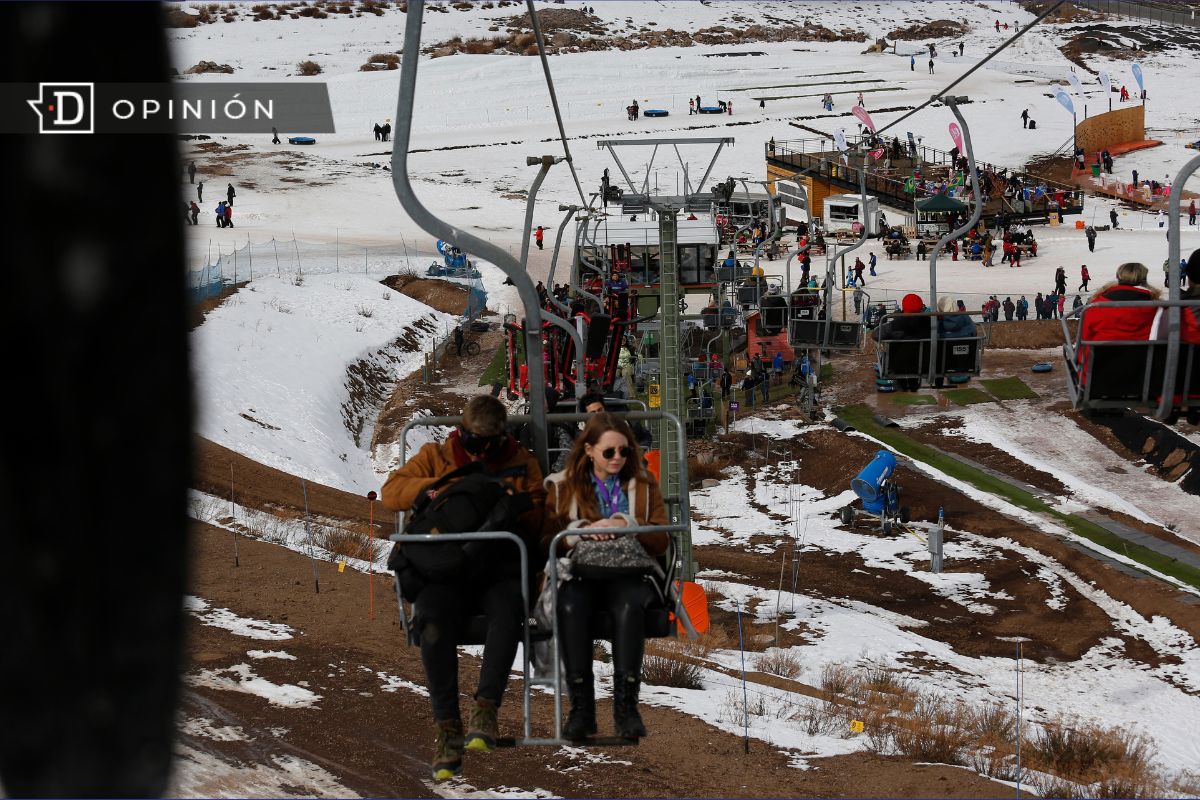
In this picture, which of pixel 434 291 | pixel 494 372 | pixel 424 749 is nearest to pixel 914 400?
pixel 494 372

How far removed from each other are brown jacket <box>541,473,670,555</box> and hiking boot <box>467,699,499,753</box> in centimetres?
69

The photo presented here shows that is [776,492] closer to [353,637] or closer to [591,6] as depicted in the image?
[353,637]

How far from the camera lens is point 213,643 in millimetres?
14516

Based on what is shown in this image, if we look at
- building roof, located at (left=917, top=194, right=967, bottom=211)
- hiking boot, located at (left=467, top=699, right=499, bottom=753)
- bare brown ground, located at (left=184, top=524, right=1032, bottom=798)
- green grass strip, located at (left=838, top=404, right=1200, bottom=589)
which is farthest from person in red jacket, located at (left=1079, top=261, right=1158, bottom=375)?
building roof, located at (left=917, top=194, right=967, bottom=211)

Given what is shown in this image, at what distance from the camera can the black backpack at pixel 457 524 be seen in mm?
5418

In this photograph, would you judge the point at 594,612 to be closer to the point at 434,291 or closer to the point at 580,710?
the point at 580,710

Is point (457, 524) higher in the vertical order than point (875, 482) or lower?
higher

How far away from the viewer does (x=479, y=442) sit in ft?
18.2

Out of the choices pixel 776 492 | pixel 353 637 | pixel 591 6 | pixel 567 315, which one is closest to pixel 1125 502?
pixel 776 492

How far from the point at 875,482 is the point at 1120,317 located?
14.8m

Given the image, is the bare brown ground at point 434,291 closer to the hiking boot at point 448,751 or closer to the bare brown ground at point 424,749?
the bare brown ground at point 424,749

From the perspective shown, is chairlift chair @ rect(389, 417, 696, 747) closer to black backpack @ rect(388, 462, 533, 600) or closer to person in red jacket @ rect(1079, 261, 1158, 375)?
black backpack @ rect(388, 462, 533, 600)

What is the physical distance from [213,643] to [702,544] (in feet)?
40.7

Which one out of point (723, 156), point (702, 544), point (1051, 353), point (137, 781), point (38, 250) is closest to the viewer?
point (38, 250)
